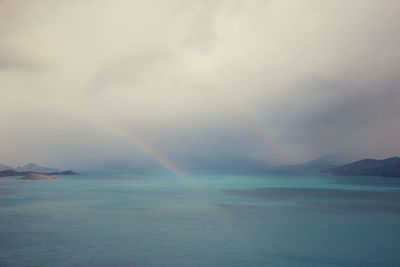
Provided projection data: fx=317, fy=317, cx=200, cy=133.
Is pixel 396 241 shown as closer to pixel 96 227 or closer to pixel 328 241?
pixel 328 241

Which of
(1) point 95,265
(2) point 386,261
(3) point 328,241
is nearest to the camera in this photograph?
(1) point 95,265

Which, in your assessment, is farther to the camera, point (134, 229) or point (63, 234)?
point (134, 229)

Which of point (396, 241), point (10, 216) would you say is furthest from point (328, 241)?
point (10, 216)

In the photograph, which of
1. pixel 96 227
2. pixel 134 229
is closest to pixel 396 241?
pixel 134 229

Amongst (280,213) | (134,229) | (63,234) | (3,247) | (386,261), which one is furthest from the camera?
(280,213)

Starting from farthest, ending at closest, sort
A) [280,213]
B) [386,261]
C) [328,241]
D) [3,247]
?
[280,213], [328,241], [3,247], [386,261]

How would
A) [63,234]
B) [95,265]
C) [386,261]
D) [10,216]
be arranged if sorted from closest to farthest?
[95,265], [386,261], [63,234], [10,216]

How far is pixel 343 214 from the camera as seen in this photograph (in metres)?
70.1

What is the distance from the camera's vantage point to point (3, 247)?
Result: 40844 millimetres

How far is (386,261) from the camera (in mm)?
35719

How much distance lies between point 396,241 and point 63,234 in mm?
49337

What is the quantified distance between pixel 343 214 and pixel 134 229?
45.8m

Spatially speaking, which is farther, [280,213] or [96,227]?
[280,213]

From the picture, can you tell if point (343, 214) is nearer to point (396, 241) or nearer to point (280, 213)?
point (280, 213)
